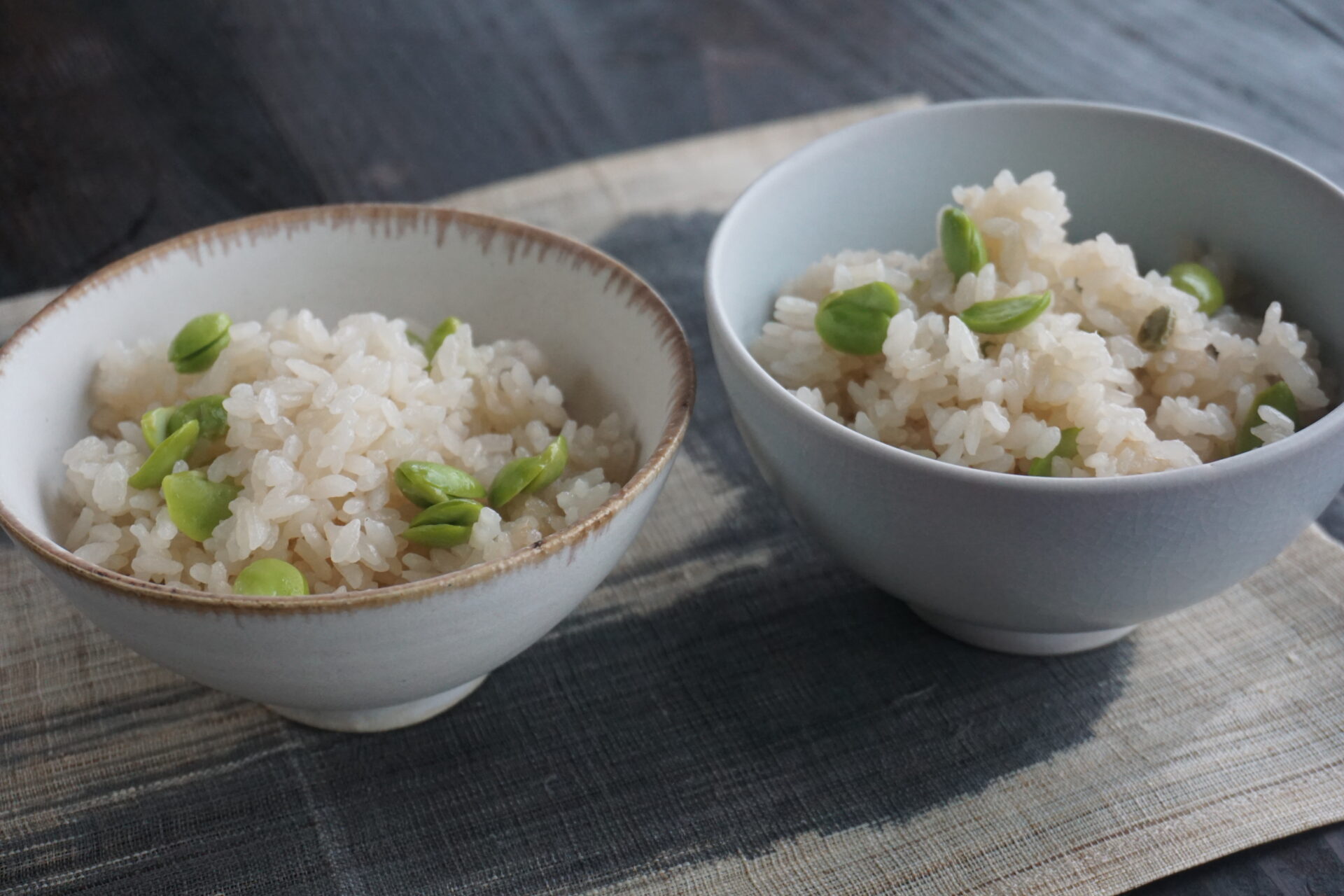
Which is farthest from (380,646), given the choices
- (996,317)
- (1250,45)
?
(1250,45)

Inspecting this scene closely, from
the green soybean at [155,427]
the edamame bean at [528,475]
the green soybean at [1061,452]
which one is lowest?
the edamame bean at [528,475]

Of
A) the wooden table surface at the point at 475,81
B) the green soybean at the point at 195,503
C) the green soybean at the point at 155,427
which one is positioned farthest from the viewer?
the wooden table surface at the point at 475,81

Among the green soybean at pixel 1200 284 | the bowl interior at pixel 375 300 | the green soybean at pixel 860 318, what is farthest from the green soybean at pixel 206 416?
the green soybean at pixel 1200 284

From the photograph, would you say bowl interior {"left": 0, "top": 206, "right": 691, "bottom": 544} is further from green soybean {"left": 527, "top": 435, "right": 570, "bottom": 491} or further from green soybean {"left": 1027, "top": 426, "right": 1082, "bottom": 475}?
green soybean {"left": 1027, "top": 426, "right": 1082, "bottom": 475}

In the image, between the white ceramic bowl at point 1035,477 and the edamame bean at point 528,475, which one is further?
the edamame bean at point 528,475

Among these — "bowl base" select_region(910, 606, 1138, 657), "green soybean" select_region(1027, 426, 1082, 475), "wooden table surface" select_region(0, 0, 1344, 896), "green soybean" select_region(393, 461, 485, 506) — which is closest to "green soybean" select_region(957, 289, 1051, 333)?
"green soybean" select_region(1027, 426, 1082, 475)

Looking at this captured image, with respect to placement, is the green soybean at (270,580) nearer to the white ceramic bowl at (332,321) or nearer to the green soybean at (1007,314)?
the white ceramic bowl at (332,321)

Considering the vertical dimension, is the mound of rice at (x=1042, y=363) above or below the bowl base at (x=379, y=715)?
above
